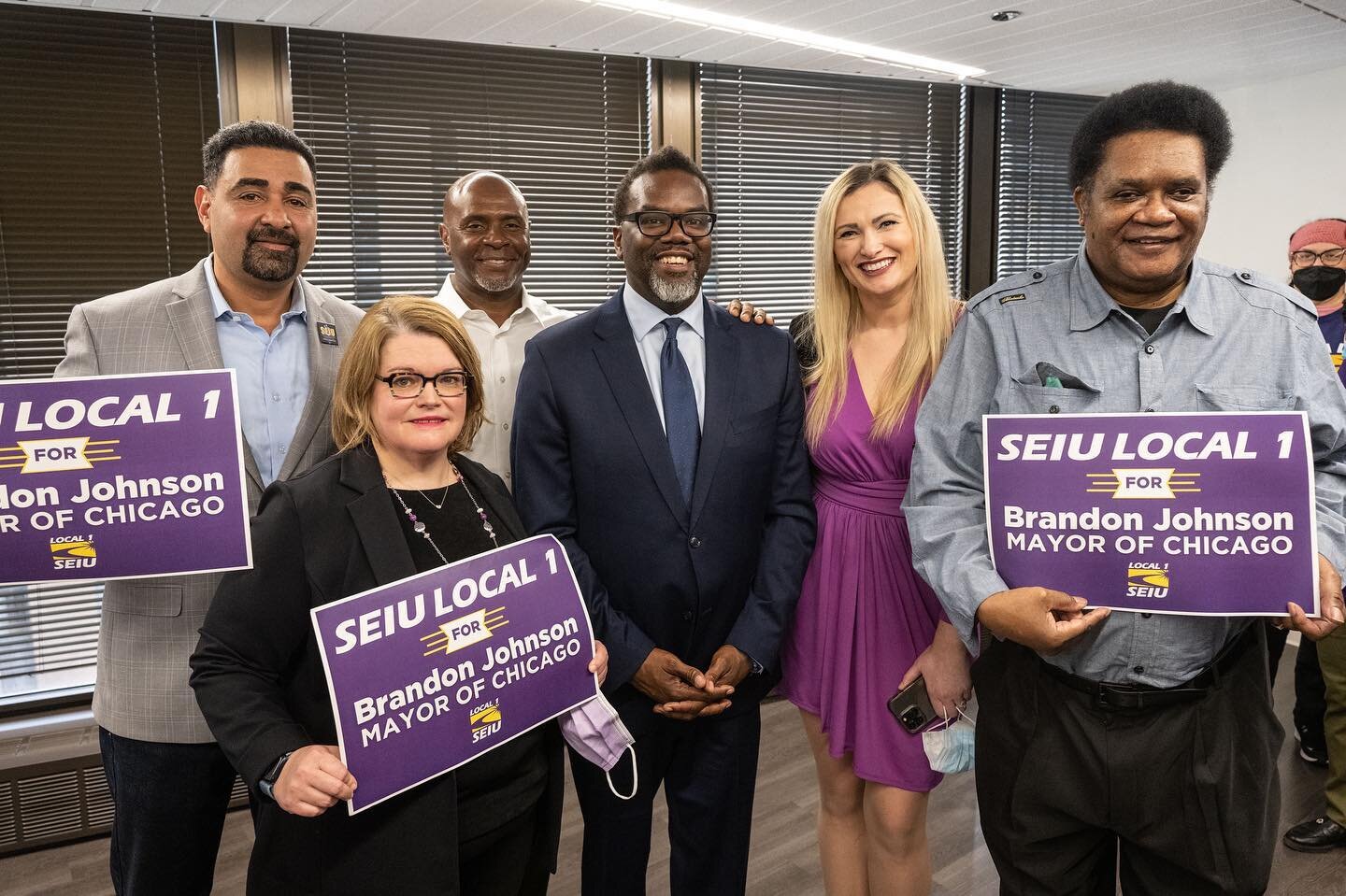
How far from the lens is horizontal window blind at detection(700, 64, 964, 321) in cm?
426

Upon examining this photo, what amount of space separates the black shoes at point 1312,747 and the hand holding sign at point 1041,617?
2594mm

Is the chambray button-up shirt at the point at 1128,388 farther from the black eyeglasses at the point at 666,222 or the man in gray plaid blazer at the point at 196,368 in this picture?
the man in gray plaid blazer at the point at 196,368

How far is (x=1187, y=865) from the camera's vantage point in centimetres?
146

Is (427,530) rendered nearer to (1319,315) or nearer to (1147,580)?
(1147,580)

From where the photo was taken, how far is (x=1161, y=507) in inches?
53.9

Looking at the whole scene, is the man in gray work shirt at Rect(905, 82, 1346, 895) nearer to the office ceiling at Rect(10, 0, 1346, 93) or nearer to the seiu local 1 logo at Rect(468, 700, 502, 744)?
the seiu local 1 logo at Rect(468, 700, 502, 744)

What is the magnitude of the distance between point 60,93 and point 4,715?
208 centimetres

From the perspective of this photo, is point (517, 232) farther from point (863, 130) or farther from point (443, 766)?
point (863, 130)

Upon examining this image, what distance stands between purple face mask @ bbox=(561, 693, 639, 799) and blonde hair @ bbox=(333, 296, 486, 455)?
577 millimetres

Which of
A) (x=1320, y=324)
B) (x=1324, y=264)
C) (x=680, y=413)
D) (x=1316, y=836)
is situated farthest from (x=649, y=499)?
(x=1324, y=264)

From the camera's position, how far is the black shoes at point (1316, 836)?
2748mm

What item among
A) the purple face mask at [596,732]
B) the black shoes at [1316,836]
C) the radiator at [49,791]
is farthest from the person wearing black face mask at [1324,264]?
the radiator at [49,791]

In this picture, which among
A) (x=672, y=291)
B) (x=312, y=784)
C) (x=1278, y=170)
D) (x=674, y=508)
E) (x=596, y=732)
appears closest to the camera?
(x=312, y=784)

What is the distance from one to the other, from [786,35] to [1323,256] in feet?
6.95
